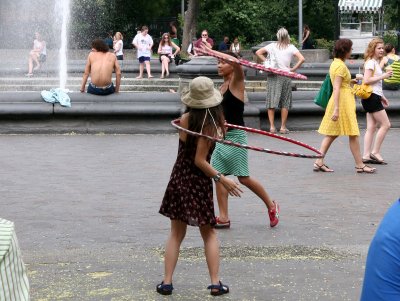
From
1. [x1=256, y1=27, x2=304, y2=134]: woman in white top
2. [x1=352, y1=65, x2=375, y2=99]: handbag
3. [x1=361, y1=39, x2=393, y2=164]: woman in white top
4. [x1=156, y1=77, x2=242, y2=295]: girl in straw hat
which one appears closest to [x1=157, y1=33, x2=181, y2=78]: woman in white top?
[x1=256, y1=27, x2=304, y2=134]: woman in white top

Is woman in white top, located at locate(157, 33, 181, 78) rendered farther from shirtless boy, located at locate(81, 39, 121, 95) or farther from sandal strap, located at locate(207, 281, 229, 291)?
sandal strap, located at locate(207, 281, 229, 291)

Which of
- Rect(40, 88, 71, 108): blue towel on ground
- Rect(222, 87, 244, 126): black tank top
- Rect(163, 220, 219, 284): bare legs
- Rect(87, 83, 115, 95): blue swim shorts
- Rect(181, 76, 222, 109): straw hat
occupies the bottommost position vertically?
Rect(163, 220, 219, 284): bare legs

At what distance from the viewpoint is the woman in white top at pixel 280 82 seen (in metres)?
16.1

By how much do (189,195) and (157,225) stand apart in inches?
94.7

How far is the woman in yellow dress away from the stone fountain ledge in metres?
3.98

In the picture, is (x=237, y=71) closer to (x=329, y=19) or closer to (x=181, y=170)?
(x=181, y=170)

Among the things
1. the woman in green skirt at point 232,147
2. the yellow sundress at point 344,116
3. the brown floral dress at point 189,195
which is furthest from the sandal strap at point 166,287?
the yellow sundress at point 344,116

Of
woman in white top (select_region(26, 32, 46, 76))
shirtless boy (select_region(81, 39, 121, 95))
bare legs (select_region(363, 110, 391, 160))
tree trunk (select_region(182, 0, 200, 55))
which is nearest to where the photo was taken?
bare legs (select_region(363, 110, 391, 160))

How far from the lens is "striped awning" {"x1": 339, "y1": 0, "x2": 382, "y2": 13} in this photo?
41875mm

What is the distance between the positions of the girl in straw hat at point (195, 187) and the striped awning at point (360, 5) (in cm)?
3580

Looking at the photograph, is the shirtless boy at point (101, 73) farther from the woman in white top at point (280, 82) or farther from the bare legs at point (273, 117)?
the bare legs at point (273, 117)

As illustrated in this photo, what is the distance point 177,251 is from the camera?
6.86 m

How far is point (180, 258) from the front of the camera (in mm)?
7820

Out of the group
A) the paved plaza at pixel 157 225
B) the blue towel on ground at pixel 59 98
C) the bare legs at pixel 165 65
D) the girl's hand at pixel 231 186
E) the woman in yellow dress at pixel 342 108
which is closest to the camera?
the girl's hand at pixel 231 186
